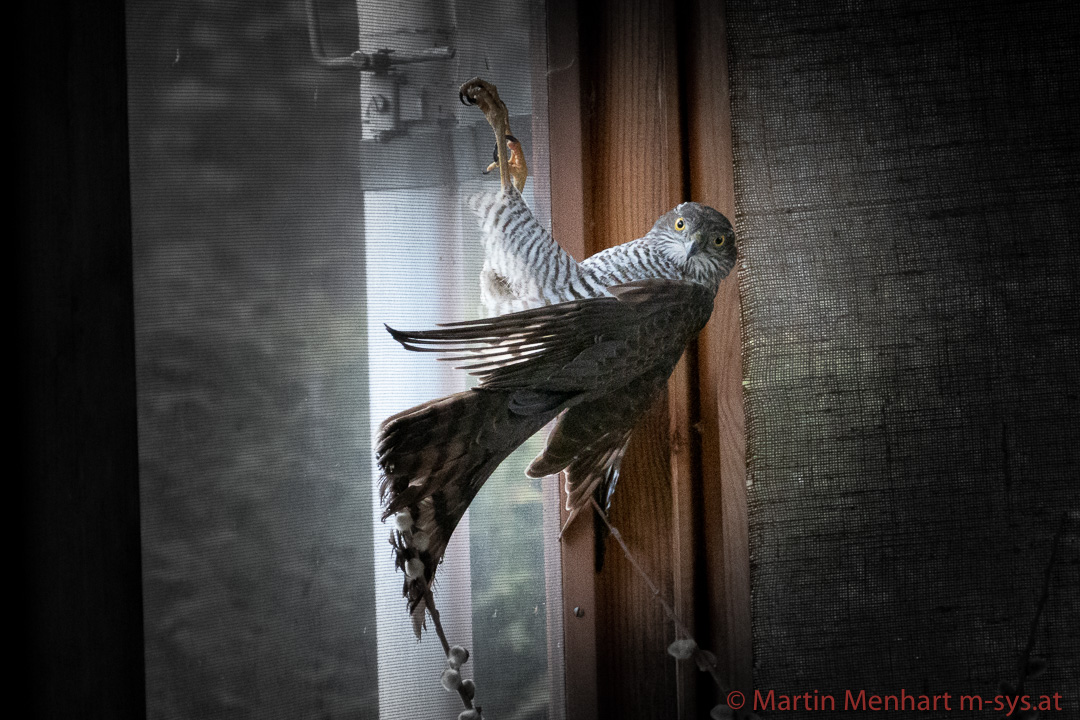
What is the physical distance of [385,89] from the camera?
0.78 m

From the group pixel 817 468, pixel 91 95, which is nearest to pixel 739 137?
pixel 817 468

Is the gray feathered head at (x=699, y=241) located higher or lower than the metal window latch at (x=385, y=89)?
lower

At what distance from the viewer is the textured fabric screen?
35.0 inches

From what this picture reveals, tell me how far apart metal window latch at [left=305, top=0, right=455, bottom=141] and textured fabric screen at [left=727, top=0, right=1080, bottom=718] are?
41 cm

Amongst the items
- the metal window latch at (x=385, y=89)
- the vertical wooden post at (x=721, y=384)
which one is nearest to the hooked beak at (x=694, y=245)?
the vertical wooden post at (x=721, y=384)

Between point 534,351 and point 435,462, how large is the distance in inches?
5.8

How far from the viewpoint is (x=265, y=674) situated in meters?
0.72

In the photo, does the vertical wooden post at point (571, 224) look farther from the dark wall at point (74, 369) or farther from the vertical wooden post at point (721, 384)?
the dark wall at point (74, 369)

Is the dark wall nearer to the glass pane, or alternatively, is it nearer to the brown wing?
the glass pane

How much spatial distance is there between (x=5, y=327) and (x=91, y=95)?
24 cm

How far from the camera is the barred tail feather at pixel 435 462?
2.20 ft

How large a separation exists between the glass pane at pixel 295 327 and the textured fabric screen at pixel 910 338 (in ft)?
1.18

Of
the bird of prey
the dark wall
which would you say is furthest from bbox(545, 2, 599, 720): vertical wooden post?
the dark wall

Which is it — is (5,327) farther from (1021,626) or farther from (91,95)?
(1021,626)
